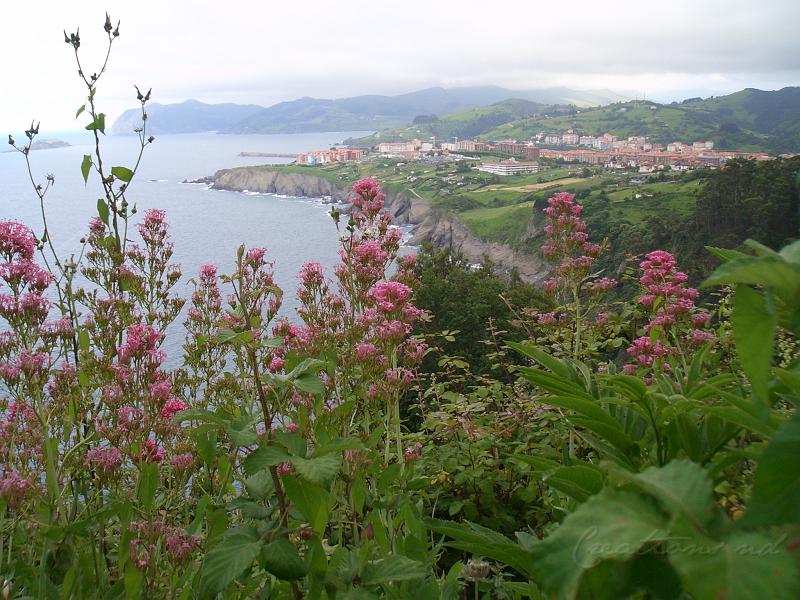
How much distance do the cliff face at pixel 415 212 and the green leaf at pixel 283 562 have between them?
55220 mm

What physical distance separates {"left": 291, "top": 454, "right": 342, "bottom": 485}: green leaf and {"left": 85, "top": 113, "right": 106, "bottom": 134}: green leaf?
293cm

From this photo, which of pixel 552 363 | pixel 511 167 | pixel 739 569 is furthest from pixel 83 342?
pixel 511 167

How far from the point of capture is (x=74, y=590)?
2035 millimetres

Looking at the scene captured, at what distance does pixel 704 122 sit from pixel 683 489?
164m

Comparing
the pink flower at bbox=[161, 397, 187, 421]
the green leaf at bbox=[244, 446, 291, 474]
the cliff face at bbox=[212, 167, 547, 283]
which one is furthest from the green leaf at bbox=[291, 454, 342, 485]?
the cliff face at bbox=[212, 167, 547, 283]

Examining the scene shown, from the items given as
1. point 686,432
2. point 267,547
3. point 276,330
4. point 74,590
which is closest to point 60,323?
point 276,330

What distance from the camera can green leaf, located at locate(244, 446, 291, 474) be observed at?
1313 millimetres

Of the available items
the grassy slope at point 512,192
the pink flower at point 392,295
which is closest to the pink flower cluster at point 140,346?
the pink flower at point 392,295

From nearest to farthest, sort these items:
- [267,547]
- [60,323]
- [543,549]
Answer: [543,549]
[267,547]
[60,323]

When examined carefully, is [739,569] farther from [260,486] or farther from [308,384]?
[260,486]

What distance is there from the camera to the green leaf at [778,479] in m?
0.50

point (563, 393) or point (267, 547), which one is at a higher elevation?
point (563, 393)

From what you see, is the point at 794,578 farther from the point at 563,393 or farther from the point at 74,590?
the point at 74,590

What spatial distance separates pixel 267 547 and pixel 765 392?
1093mm
